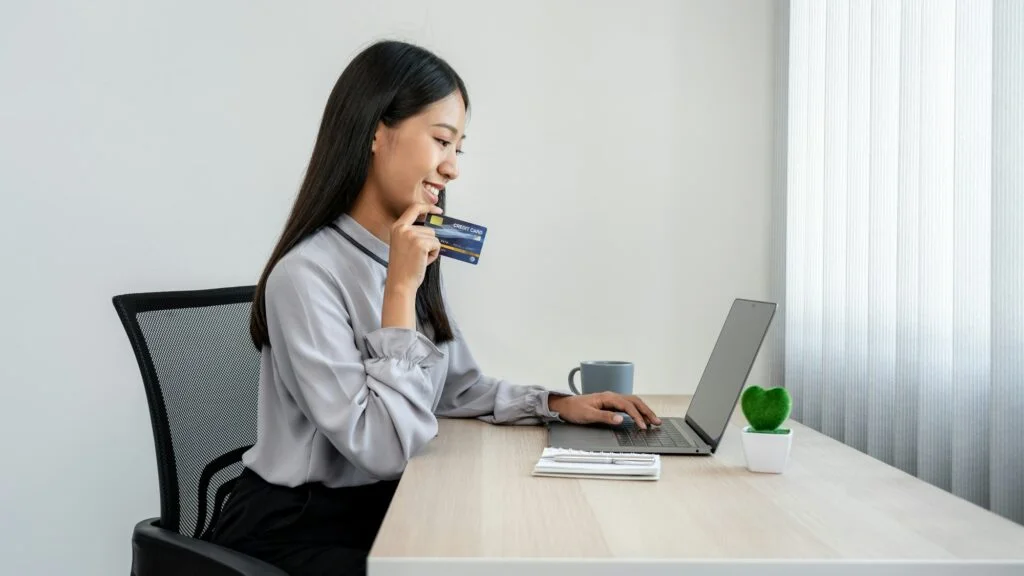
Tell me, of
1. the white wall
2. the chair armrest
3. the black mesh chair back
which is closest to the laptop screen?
the chair armrest

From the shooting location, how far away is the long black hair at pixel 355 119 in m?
1.43

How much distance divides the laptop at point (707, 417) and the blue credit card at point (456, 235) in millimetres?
321

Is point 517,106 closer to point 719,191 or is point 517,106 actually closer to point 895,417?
point 719,191

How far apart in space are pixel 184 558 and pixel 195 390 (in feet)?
1.18

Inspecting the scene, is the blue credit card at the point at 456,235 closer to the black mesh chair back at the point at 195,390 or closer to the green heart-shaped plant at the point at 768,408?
the black mesh chair back at the point at 195,390

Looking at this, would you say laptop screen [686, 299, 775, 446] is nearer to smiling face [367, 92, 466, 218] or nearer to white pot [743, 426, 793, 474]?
white pot [743, 426, 793, 474]

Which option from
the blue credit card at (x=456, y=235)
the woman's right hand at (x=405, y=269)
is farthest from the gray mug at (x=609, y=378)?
the woman's right hand at (x=405, y=269)

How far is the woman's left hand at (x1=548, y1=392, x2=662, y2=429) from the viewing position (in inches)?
60.6

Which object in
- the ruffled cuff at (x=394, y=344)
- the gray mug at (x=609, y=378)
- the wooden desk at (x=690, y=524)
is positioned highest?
the ruffled cuff at (x=394, y=344)

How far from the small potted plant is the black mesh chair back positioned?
0.82 meters

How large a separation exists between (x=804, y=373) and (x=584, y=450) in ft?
3.35

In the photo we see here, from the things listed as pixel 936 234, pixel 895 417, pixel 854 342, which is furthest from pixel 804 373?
pixel 936 234

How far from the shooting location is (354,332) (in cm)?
135

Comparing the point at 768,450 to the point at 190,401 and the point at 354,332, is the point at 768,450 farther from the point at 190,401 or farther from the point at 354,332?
the point at 190,401
